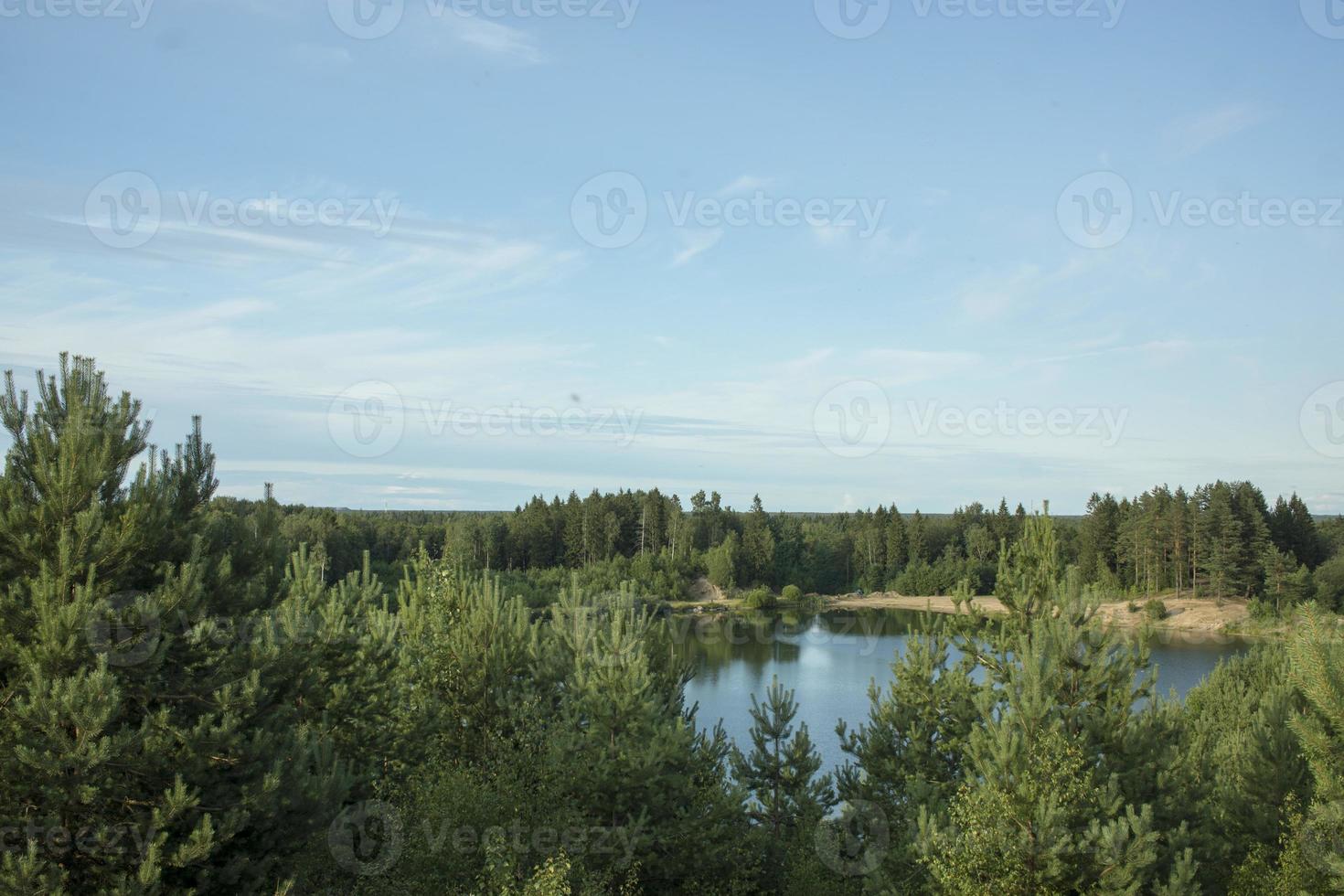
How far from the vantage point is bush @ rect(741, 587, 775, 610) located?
110250 millimetres

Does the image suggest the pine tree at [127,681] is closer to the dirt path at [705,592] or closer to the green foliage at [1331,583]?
the green foliage at [1331,583]

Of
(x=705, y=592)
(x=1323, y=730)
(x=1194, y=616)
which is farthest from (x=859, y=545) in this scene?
(x=1323, y=730)

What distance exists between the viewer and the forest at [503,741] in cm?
1088

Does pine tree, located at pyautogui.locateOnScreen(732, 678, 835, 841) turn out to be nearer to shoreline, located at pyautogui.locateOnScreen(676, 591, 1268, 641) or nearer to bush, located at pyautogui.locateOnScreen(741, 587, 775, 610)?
shoreline, located at pyautogui.locateOnScreen(676, 591, 1268, 641)

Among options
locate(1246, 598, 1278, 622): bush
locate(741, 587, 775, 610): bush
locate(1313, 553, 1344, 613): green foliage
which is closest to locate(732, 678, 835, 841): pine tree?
locate(1246, 598, 1278, 622): bush

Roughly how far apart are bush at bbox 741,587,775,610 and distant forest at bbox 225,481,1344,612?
6.33m

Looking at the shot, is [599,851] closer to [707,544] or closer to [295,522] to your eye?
[295,522]

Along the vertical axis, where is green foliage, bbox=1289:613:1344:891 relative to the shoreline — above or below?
above

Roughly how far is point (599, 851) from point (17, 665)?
10.6 meters

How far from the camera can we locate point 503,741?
66.8 feet

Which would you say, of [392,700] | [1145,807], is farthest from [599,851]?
[1145,807]

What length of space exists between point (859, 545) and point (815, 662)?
230ft

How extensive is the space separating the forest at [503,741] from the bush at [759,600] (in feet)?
269

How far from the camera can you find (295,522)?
94.3 m
